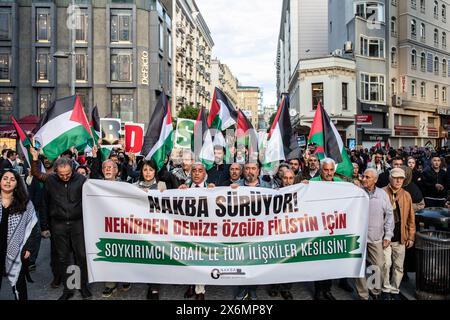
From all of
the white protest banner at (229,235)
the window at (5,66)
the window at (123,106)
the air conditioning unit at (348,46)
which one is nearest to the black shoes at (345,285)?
the white protest banner at (229,235)

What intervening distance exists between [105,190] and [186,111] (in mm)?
31644

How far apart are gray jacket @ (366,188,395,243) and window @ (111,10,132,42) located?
31.8 m

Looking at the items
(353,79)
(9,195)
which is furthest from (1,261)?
(353,79)

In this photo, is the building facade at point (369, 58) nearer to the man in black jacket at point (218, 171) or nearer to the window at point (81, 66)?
the window at point (81, 66)

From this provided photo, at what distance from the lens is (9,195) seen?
4523mm

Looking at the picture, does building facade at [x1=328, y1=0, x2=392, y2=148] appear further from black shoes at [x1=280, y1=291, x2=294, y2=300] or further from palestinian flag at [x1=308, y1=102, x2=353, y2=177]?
black shoes at [x1=280, y1=291, x2=294, y2=300]

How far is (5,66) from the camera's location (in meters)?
32.2

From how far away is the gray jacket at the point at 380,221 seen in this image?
4.99 meters

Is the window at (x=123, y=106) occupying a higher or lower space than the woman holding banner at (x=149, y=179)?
higher

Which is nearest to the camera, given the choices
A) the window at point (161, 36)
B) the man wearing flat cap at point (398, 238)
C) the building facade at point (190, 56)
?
the man wearing flat cap at point (398, 238)

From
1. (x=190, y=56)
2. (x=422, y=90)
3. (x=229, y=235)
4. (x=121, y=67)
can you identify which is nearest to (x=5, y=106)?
(x=121, y=67)

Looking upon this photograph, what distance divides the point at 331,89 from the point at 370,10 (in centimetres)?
868

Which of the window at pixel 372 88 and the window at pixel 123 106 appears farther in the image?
the window at pixel 372 88

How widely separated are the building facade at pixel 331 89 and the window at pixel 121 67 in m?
14.6
